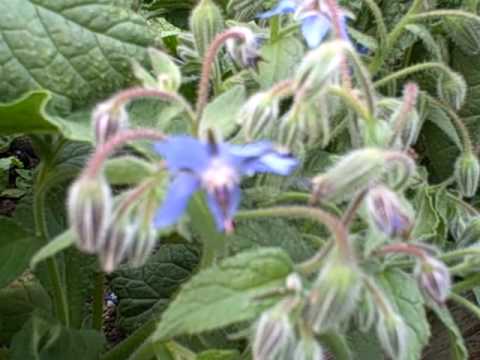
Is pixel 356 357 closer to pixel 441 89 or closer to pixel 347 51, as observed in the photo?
pixel 441 89

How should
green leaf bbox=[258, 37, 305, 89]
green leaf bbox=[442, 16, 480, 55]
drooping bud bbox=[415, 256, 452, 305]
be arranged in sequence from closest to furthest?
drooping bud bbox=[415, 256, 452, 305], green leaf bbox=[258, 37, 305, 89], green leaf bbox=[442, 16, 480, 55]

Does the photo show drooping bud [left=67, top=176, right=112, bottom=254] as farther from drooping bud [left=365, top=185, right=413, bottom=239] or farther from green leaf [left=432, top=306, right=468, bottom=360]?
green leaf [left=432, top=306, right=468, bottom=360]

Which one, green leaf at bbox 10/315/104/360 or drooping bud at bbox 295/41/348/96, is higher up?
drooping bud at bbox 295/41/348/96

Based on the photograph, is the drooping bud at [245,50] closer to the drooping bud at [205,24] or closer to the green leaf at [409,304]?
the drooping bud at [205,24]

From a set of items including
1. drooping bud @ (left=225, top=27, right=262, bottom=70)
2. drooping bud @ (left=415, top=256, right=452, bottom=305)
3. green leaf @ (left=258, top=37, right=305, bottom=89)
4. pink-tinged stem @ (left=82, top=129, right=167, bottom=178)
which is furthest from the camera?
green leaf @ (left=258, top=37, right=305, bottom=89)

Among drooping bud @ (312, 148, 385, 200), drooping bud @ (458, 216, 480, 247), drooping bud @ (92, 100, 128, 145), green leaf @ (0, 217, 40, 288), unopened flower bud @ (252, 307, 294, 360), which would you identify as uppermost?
drooping bud @ (92, 100, 128, 145)

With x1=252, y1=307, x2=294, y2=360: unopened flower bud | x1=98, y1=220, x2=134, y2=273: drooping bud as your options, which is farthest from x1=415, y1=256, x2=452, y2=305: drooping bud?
x1=98, y1=220, x2=134, y2=273: drooping bud

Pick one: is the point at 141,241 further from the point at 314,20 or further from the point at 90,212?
the point at 314,20

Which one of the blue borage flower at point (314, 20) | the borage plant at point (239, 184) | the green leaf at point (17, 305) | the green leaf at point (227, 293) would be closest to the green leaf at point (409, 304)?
the borage plant at point (239, 184)
